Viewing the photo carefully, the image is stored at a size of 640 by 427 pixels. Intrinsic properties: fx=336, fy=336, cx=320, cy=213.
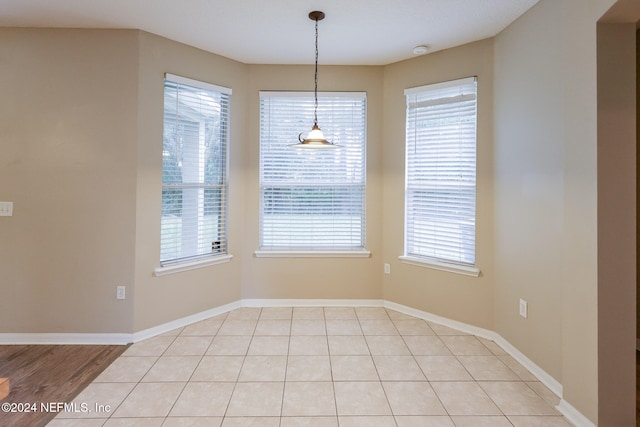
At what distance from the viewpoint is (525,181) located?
2.70 meters

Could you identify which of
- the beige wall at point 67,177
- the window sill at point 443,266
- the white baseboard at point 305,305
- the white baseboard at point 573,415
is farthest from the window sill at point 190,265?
the white baseboard at point 573,415

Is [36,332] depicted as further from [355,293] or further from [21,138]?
[355,293]

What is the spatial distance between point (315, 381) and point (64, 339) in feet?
7.65

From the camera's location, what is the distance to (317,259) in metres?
3.96

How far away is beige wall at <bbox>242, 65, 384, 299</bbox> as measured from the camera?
3.89 metres

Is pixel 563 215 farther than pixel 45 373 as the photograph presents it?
No

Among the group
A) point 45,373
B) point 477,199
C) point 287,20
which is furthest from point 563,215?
point 45,373

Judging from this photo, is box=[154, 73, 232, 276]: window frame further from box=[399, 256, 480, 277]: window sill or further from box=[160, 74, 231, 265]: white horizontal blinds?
box=[399, 256, 480, 277]: window sill

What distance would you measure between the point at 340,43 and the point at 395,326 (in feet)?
9.47

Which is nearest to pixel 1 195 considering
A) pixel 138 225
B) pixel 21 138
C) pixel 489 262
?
pixel 21 138

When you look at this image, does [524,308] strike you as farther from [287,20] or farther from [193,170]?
[193,170]

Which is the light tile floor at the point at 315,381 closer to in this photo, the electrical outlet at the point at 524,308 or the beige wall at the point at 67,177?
the electrical outlet at the point at 524,308

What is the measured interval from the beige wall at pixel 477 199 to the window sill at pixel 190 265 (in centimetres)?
187

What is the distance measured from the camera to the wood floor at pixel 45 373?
2074mm
